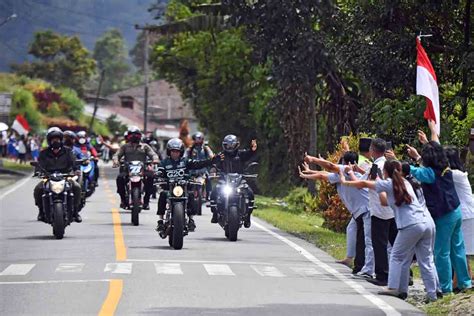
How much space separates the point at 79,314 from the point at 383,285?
488 cm

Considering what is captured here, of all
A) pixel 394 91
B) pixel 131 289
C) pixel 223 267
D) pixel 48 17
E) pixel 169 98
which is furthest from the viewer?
pixel 169 98

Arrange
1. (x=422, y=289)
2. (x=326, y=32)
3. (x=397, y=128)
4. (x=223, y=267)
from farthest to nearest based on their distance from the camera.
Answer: (x=326, y=32) < (x=397, y=128) < (x=223, y=267) < (x=422, y=289)

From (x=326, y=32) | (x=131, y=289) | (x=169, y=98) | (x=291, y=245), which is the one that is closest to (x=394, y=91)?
(x=291, y=245)

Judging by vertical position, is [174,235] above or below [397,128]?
below

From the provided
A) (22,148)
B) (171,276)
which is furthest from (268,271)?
(22,148)

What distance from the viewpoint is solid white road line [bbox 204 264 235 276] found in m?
17.5

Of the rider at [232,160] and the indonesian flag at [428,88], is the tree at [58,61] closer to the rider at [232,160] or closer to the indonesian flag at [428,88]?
the rider at [232,160]

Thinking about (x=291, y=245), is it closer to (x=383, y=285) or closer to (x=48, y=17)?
(x=383, y=285)

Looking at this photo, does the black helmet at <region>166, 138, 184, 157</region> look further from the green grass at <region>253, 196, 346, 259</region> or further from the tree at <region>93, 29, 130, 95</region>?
the tree at <region>93, 29, 130, 95</region>

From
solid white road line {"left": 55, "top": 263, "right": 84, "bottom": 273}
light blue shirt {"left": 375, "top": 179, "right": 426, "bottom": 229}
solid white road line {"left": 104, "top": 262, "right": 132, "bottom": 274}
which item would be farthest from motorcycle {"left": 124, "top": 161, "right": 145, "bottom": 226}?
light blue shirt {"left": 375, "top": 179, "right": 426, "bottom": 229}

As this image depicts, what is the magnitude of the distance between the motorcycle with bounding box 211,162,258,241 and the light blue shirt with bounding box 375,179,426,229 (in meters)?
7.86

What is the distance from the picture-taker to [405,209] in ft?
49.6

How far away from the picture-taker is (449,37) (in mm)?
23812

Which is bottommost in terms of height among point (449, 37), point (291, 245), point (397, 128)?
point (291, 245)
